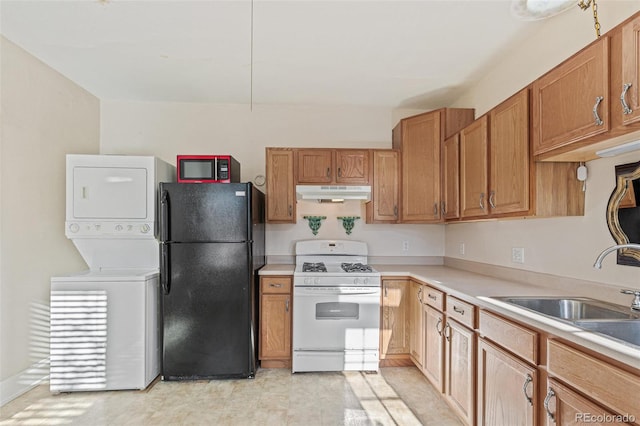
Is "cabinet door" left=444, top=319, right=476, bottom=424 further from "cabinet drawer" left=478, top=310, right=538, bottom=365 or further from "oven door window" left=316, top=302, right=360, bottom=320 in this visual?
"oven door window" left=316, top=302, right=360, bottom=320

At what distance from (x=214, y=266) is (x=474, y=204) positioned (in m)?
2.14

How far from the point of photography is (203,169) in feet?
9.66

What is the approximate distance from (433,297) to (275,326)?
1.41m

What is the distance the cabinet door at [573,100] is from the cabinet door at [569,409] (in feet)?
3.43

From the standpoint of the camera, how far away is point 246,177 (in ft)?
11.9

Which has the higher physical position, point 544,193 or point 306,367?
point 544,193

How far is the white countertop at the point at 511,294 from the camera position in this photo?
1061 mm

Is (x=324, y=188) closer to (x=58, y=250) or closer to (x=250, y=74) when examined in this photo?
(x=250, y=74)

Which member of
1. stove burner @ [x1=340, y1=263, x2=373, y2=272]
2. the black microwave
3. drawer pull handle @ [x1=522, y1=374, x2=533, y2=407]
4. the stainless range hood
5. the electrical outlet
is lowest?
drawer pull handle @ [x1=522, y1=374, x2=533, y2=407]

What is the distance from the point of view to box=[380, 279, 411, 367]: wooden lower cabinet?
3.02 m

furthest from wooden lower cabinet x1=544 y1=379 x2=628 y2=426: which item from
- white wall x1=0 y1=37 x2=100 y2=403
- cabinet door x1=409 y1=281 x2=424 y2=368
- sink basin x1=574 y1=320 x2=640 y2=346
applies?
white wall x1=0 y1=37 x2=100 y2=403

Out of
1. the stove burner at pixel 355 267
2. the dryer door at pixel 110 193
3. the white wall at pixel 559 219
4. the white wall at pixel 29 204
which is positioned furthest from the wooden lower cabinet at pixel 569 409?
the white wall at pixel 29 204

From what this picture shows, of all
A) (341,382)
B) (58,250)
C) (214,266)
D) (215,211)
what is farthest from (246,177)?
(341,382)

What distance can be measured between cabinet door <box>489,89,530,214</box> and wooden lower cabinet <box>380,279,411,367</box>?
1.20m
